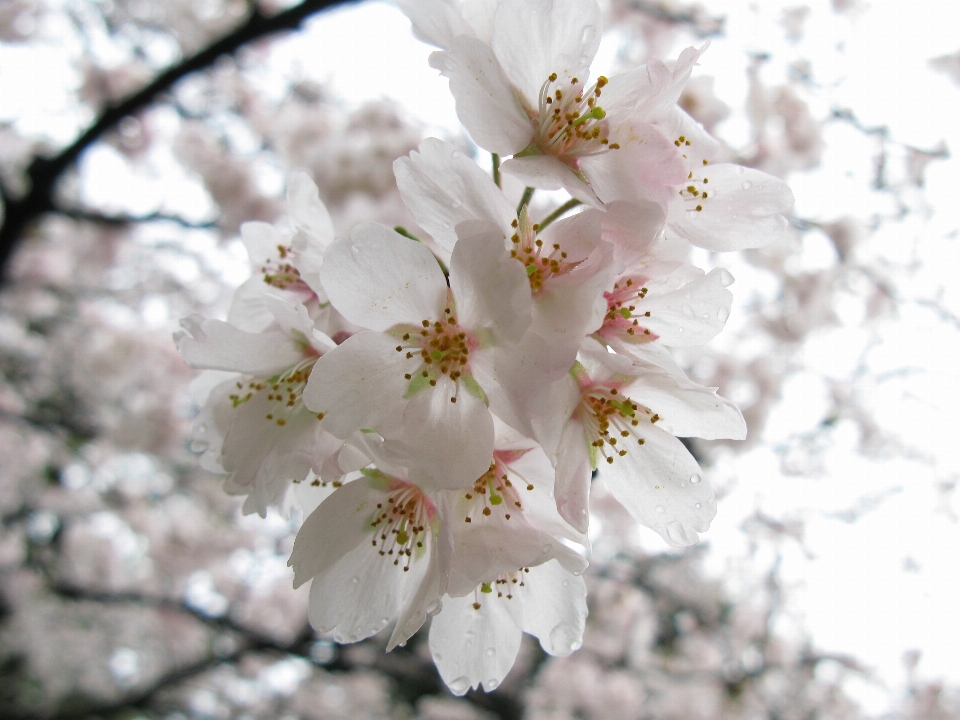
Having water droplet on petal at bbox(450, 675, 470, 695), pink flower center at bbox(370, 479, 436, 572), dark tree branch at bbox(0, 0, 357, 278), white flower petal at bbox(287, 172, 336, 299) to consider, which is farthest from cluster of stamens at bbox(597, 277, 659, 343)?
dark tree branch at bbox(0, 0, 357, 278)

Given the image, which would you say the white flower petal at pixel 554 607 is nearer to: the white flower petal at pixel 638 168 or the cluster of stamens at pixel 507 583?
the cluster of stamens at pixel 507 583

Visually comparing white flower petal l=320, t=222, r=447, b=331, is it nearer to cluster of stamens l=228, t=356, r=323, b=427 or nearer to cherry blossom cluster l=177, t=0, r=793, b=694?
cherry blossom cluster l=177, t=0, r=793, b=694

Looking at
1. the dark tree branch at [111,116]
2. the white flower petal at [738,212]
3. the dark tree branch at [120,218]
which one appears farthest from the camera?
the dark tree branch at [120,218]

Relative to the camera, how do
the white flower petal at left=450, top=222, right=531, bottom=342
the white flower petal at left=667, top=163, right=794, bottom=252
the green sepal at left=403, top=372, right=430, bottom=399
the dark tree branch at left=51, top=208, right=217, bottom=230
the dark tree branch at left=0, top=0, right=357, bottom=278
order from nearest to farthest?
the white flower petal at left=450, top=222, right=531, bottom=342, the green sepal at left=403, top=372, right=430, bottom=399, the white flower petal at left=667, top=163, right=794, bottom=252, the dark tree branch at left=0, top=0, right=357, bottom=278, the dark tree branch at left=51, top=208, right=217, bottom=230

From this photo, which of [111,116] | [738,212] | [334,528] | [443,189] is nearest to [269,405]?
[334,528]

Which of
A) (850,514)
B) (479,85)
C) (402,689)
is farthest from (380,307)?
(402,689)

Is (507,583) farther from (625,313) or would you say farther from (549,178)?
(549,178)

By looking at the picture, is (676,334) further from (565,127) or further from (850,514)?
(850,514)

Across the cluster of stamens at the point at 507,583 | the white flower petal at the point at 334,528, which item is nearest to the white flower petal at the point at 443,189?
the white flower petal at the point at 334,528
